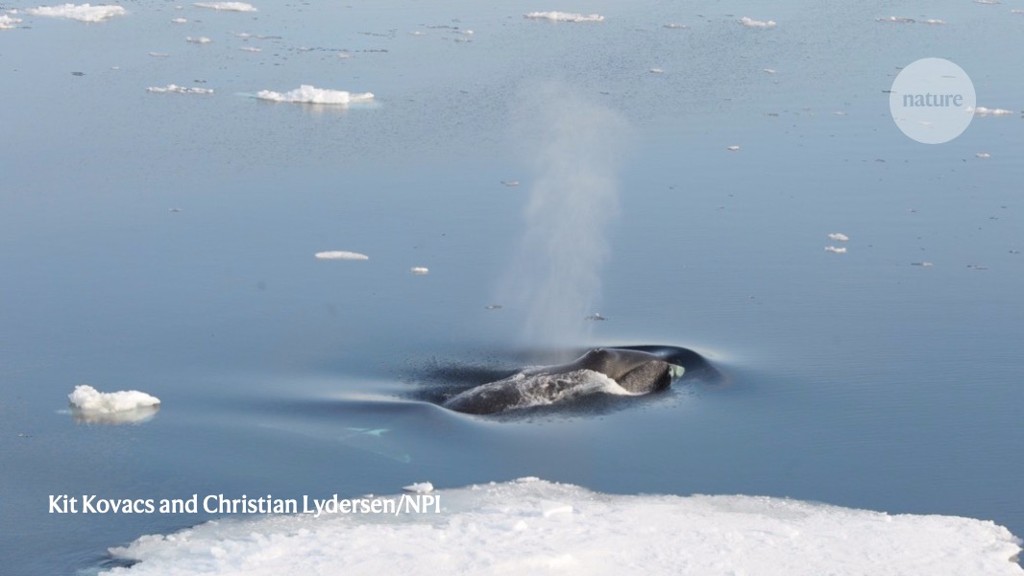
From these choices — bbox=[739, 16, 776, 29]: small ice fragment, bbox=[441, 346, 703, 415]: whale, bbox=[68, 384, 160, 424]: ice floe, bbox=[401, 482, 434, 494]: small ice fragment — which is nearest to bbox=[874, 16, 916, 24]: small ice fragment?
bbox=[739, 16, 776, 29]: small ice fragment

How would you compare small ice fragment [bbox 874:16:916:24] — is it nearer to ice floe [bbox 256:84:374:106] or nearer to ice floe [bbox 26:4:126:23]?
ice floe [bbox 256:84:374:106]

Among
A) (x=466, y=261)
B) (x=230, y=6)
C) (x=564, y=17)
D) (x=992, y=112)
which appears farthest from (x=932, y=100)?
(x=230, y=6)

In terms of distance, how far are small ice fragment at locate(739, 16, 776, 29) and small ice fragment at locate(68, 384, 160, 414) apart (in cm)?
1649

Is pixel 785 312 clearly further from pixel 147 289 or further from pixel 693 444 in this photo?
pixel 147 289

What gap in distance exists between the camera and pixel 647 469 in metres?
10.7

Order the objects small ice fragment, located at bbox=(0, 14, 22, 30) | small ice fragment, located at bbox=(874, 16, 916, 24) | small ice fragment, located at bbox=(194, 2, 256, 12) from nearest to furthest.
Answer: small ice fragment, located at bbox=(0, 14, 22, 30) < small ice fragment, located at bbox=(874, 16, 916, 24) < small ice fragment, located at bbox=(194, 2, 256, 12)

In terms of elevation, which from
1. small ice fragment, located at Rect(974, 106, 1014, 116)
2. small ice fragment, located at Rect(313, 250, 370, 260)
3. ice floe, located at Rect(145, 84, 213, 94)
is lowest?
small ice fragment, located at Rect(313, 250, 370, 260)

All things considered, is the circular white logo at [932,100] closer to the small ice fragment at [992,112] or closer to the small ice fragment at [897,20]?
the small ice fragment at [992,112]

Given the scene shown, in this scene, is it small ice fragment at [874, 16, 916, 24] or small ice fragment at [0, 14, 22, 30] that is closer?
small ice fragment at [0, 14, 22, 30]

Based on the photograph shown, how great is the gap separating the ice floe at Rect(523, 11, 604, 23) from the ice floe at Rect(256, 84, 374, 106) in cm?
604

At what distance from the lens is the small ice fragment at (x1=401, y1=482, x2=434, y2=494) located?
1007 cm

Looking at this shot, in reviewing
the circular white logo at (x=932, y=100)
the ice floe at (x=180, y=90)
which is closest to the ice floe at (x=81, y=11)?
the ice floe at (x=180, y=90)

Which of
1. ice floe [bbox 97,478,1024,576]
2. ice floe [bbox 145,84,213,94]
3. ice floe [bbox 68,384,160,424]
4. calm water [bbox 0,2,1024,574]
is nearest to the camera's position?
ice floe [bbox 97,478,1024,576]

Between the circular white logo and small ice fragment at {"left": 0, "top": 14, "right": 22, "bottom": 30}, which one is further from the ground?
small ice fragment at {"left": 0, "top": 14, "right": 22, "bottom": 30}
